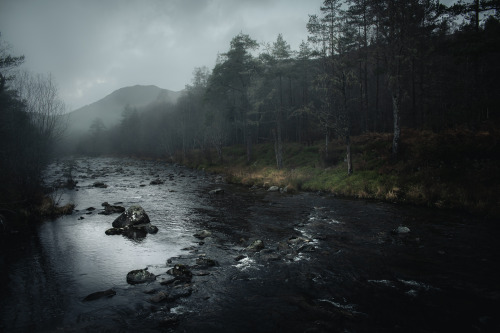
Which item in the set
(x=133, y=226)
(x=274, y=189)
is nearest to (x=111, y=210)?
(x=133, y=226)

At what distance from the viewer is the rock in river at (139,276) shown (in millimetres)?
7441

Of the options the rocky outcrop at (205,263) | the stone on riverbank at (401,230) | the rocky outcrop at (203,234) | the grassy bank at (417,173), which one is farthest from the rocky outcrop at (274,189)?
the rocky outcrop at (205,263)

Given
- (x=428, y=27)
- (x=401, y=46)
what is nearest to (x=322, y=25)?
(x=428, y=27)

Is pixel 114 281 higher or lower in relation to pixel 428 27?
lower

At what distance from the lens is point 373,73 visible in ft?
115

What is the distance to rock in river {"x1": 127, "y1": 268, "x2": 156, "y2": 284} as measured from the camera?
24.4ft

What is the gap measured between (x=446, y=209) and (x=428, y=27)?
58.6ft

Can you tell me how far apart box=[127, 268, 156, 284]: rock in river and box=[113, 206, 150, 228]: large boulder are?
567 centimetres

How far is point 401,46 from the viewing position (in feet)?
61.9

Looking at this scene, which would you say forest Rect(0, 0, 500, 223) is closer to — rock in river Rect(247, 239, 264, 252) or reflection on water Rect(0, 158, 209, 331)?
reflection on water Rect(0, 158, 209, 331)

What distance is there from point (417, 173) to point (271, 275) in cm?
1401

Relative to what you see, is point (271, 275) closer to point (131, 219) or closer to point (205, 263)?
point (205, 263)

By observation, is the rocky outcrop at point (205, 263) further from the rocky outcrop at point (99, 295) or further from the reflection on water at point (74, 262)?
the rocky outcrop at point (99, 295)

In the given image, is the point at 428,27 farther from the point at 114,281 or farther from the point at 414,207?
the point at 114,281
